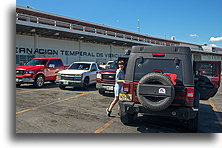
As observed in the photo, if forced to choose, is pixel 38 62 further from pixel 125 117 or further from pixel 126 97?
pixel 126 97

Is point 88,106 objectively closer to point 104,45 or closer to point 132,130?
point 132,130

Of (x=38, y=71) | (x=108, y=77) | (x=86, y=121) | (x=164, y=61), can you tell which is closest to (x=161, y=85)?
(x=164, y=61)

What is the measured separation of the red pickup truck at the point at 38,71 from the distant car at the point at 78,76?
1436 mm

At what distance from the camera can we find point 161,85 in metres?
3.87

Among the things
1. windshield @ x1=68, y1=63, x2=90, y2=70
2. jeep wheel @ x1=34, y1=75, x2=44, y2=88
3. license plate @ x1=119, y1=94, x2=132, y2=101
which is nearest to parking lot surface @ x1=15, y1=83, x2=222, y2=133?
license plate @ x1=119, y1=94, x2=132, y2=101

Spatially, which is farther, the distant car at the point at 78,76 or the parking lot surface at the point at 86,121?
the distant car at the point at 78,76

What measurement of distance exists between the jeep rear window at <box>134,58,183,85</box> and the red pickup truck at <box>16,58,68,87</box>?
7.76 metres

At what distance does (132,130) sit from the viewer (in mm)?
4508

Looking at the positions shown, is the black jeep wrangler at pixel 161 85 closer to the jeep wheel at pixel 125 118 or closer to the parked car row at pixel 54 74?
the jeep wheel at pixel 125 118

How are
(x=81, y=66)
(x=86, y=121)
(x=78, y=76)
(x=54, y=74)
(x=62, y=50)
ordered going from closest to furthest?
(x=86, y=121) < (x=78, y=76) < (x=81, y=66) < (x=54, y=74) < (x=62, y=50)

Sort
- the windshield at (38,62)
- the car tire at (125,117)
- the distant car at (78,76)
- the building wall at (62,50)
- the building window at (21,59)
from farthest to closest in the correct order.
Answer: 1. the building wall at (62,50)
2. the building window at (21,59)
3. the windshield at (38,62)
4. the distant car at (78,76)
5. the car tire at (125,117)

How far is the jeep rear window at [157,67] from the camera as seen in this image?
4.12 metres

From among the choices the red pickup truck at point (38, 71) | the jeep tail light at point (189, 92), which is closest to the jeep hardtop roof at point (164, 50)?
the jeep tail light at point (189, 92)

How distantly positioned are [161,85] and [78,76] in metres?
6.42
